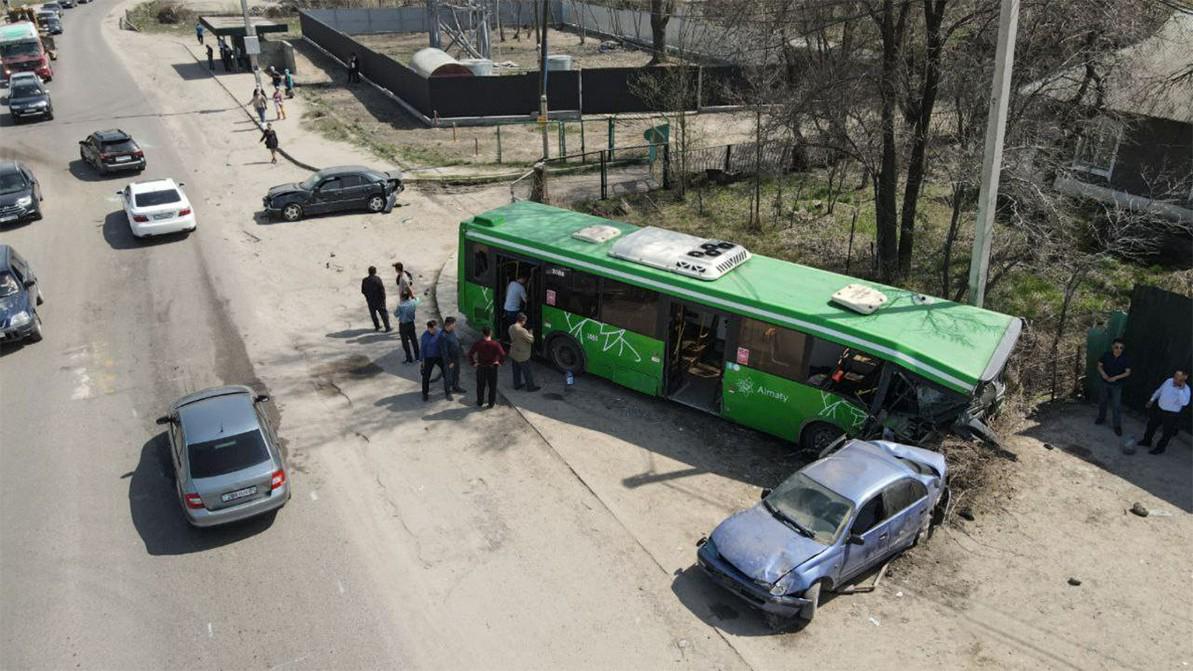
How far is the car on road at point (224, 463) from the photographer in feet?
36.8

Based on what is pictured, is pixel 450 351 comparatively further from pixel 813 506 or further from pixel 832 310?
pixel 813 506

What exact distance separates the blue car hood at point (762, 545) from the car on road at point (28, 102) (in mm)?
36688

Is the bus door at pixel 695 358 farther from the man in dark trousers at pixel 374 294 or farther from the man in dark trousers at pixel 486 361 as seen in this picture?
the man in dark trousers at pixel 374 294

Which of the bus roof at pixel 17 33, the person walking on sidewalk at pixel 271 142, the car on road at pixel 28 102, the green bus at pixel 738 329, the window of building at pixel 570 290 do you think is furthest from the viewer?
the bus roof at pixel 17 33

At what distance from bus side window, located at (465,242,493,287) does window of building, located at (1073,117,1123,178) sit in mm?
14500

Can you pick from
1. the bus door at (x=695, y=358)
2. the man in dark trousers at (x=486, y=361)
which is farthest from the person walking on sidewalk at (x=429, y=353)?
the bus door at (x=695, y=358)

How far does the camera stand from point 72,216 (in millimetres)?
24875

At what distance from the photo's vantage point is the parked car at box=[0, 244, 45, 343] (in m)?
16.7

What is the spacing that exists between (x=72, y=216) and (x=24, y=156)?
892cm

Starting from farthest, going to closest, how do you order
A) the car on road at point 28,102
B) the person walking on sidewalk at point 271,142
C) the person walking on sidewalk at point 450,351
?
the car on road at point 28,102, the person walking on sidewalk at point 271,142, the person walking on sidewalk at point 450,351

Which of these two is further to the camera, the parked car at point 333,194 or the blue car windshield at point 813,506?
the parked car at point 333,194

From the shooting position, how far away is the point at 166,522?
39.1 feet

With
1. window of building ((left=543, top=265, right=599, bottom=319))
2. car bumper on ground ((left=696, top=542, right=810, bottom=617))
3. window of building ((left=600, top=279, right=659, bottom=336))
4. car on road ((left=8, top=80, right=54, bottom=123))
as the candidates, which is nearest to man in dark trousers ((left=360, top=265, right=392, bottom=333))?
window of building ((left=543, top=265, right=599, bottom=319))

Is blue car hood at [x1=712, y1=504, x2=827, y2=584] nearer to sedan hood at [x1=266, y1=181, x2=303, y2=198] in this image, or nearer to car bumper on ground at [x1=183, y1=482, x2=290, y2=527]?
car bumper on ground at [x1=183, y1=482, x2=290, y2=527]
